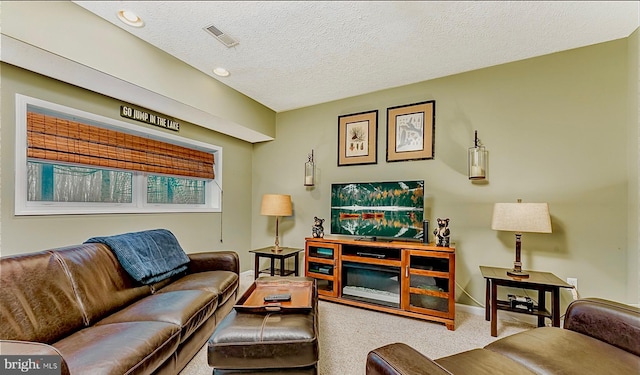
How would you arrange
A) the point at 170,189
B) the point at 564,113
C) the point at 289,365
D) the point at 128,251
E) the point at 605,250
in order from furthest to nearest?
the point at 170,189
the point at 564,113
the point at 605,250
the point at 128,251
the point at 289,365

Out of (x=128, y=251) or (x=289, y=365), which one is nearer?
(x=289, y=365)

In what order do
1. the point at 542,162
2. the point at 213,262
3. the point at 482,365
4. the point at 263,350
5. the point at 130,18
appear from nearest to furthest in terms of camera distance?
the point at 482,365, the point at 263,350, the point at 130,18, the point at 542,162, the point at 213,262

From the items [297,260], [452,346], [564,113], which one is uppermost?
[564,113]

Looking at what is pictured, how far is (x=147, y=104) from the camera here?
270 centimetres

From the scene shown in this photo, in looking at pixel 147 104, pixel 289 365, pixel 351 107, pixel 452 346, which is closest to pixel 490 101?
pixel 351 107

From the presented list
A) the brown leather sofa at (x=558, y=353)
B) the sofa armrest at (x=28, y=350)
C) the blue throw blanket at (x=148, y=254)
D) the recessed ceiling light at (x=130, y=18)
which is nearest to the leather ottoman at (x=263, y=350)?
the brown leather sofa at (x=558, y=353)

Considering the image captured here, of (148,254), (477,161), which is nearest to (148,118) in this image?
(148,254)

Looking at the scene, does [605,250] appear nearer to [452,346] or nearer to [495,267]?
[495,267]

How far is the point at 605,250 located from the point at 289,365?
2791 millimetres

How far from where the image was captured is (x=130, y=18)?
6.63 feet

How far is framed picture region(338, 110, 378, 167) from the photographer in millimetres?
3342

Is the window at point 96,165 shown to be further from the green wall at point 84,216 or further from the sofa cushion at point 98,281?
the sofa cushion at point 98,281

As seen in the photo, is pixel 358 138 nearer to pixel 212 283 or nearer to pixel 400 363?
pixel 212 283

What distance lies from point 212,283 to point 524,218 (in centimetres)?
268
